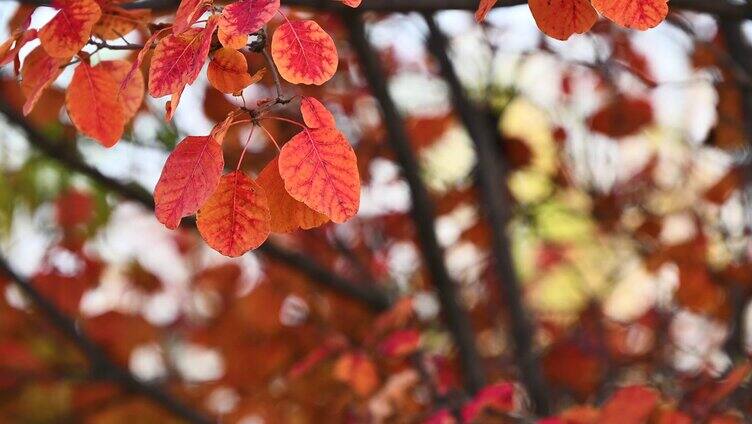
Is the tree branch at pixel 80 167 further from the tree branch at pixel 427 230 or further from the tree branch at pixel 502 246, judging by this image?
the tree branch at pixel 502 246

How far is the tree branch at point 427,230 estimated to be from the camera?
209 centimetres

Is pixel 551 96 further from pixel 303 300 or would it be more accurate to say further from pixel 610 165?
pixel 303 300

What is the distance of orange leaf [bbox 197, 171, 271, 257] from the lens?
0.95 m

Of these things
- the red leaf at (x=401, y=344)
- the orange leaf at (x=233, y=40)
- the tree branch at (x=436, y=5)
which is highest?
the orange leaf at (x=233, y=40)

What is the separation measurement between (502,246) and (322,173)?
1.58 m

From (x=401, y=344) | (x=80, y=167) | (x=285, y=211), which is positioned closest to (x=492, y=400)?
(x=401, y=344)

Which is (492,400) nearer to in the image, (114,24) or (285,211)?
(285,211)

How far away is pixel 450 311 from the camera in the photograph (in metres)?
2.32

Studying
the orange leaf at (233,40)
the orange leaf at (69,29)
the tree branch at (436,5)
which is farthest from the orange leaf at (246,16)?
the tree branch at (436,5)

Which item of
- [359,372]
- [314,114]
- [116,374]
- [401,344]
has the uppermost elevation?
[314,114]

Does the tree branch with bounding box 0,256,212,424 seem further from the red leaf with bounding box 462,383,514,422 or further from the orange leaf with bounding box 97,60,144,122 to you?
the orange leaf with bounding box 97,60,144,122

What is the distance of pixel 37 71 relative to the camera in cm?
112

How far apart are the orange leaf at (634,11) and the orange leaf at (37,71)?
585mm

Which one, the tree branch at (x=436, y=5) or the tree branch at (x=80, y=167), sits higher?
the tree branch at (x=436, y=5)
